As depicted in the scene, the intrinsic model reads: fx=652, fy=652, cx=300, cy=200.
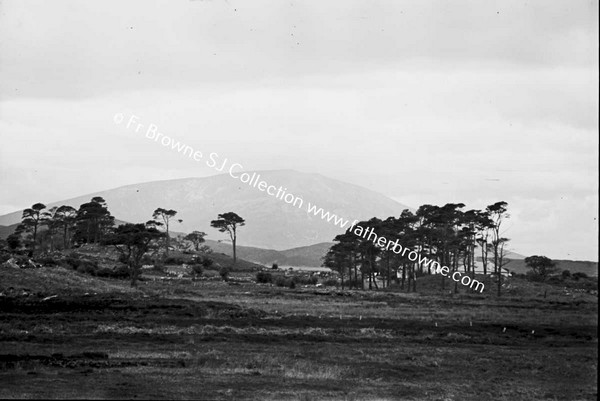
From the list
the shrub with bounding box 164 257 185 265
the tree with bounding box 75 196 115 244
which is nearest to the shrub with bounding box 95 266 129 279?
the shrub with bounding box 164 257 185 265

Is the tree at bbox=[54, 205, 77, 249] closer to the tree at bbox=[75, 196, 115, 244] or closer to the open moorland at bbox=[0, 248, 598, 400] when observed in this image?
the tree at bbox=[75, 196, 115, 244]

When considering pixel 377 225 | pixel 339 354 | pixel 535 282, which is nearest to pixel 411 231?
pixel 377 225

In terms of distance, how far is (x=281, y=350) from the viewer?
98.4 feet

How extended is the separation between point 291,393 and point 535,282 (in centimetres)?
8716

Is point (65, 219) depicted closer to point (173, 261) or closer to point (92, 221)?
point (92, 221)

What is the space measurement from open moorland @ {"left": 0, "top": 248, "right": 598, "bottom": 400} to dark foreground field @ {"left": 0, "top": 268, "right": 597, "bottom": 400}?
73 mm

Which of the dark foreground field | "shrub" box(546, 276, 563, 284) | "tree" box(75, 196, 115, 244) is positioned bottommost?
the dark foreground field

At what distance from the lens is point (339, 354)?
29469mm

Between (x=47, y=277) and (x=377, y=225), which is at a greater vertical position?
(x=377, y=225)

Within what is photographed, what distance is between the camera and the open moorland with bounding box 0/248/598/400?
2130cm

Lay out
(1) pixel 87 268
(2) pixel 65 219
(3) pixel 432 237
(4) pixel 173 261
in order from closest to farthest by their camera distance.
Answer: (1) pixel 87 268 < (3) pixel 432 237 < (4) pixel 173 261 < (2) pixel 65 219

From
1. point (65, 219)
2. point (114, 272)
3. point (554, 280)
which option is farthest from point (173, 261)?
point (554, 280)

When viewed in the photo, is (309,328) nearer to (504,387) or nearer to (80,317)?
(80,317)

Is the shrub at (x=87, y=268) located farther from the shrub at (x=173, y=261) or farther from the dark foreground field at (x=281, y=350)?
the shrub at (x=173, y=261)
